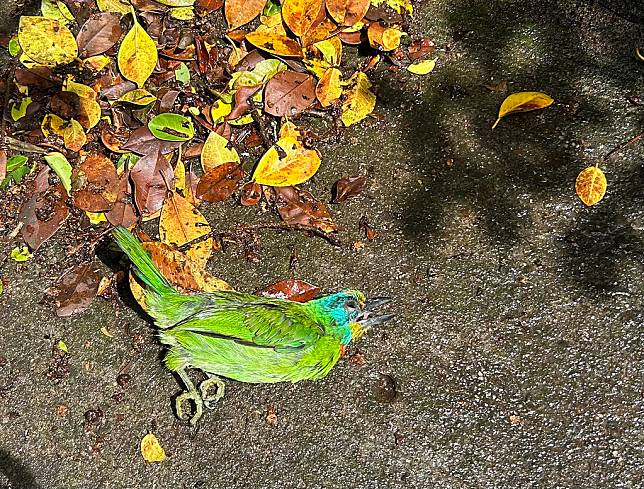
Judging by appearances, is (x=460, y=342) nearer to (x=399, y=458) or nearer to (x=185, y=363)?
(x=399, y=458)

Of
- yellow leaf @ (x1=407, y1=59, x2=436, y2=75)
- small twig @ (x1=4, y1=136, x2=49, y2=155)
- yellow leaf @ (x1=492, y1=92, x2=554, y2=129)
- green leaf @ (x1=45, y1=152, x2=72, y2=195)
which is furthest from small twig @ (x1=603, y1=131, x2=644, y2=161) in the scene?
small twig @ (x1=4, y1=136, x2=49, y2=155)

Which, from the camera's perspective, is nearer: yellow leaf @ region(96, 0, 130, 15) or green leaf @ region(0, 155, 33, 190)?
green leaf @ region(0, 155, 33, 190)

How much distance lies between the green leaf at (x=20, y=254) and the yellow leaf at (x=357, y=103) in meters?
1.69

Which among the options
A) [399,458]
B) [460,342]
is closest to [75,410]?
[399,458]

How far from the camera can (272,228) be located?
347cm

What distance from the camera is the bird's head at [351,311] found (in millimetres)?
2947

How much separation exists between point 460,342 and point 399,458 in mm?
550

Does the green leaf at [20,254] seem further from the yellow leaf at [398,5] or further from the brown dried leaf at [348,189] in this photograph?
the yellow leaf at [398,5]

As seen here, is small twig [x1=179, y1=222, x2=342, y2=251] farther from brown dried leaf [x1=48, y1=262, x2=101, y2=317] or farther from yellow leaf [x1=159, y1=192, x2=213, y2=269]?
brown dried leaf [x1=48, y1=262, x2=101, y2=317]

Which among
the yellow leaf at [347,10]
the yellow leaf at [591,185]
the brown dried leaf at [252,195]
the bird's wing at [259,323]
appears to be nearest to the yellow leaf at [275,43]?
the yellow leaf at [347,10]

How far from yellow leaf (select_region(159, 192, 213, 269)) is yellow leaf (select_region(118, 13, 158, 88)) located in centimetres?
70

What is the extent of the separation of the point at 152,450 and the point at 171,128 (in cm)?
153

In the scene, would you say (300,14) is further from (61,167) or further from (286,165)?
(61,167)

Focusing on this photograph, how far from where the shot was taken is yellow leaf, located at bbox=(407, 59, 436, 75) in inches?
142
